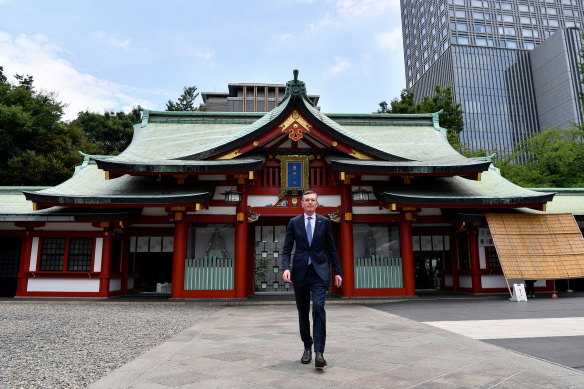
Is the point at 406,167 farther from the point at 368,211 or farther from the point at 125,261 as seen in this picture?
the point at 125,261

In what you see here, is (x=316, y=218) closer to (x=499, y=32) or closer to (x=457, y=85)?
(x=457, y=85)

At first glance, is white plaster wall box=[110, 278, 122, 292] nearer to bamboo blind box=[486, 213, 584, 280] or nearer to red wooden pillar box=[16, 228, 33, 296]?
red wooden pillar box=[16, 228, 33, 296]

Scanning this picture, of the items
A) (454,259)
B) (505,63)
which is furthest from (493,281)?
(505,63)

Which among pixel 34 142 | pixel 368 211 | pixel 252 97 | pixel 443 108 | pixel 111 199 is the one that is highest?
pixel 252 97

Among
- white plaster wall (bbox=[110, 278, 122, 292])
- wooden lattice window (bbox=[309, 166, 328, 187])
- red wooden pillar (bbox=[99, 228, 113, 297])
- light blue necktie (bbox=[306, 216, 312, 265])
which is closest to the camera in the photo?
light blue necktie (bbox=[306, 216, 312, 265])

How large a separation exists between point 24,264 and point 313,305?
13713mm

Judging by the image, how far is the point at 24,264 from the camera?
14125mm

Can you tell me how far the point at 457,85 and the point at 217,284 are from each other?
7599 centimetres

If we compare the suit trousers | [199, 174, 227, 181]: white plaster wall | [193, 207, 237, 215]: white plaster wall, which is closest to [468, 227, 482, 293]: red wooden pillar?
[193, 207, 237, 215]: white plaster wall

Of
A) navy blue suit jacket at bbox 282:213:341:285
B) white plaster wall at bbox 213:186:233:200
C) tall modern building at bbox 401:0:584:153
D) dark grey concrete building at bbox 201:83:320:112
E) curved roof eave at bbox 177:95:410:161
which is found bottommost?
navy blue suit jacket at bbox 282:213:341:285

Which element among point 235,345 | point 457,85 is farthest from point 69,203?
point 457,85

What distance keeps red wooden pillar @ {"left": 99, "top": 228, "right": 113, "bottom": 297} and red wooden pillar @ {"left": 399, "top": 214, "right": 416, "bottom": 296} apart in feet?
35.5

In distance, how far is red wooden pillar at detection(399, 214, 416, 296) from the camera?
14.2m

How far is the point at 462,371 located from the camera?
4.14 m
